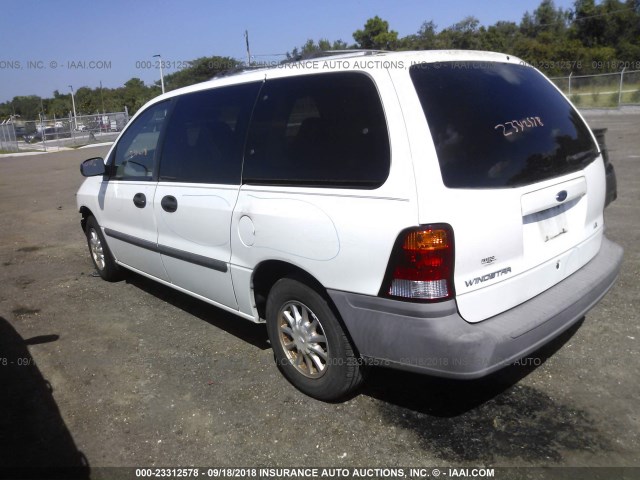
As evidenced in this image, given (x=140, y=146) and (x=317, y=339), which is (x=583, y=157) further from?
(x=140, y=146)

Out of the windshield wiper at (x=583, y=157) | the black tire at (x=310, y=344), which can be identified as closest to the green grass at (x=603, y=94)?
the windshield wiper at (x=583, y=157)

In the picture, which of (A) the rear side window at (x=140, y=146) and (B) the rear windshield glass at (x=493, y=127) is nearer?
(B) the rear windshield glass at (x=493, y=127)

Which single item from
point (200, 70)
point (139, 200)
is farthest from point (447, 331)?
point (200, 70)

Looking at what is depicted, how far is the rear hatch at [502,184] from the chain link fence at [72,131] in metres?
34.3

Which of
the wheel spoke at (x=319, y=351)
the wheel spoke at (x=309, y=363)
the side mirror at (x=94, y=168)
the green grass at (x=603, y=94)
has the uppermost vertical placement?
the green grass at (x=603, y=94)

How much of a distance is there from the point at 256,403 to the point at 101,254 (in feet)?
10.3

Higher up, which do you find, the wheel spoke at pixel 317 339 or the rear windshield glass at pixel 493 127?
the rear windshield glass at pixel 493 127

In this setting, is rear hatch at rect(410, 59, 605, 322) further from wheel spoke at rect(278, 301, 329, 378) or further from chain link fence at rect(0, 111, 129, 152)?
chain link fence at rect(0, 111, 129, 152)

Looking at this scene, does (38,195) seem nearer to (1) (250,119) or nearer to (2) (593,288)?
(1) (250,119)

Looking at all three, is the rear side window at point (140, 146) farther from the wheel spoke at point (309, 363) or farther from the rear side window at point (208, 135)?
the wheel spoke at point (309, 363)

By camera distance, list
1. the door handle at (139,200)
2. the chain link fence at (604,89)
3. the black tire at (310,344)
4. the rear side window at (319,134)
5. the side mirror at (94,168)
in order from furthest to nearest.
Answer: the chain link fence at (604,89), the side mirror at (94,168), the door handle at (139,200), the black tire at (310,344), the rear side window at (319,134)

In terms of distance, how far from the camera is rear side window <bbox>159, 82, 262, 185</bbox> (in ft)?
11.7

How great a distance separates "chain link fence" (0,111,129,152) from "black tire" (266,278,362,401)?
33765mm

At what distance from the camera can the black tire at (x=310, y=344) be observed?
2979 millimetres
